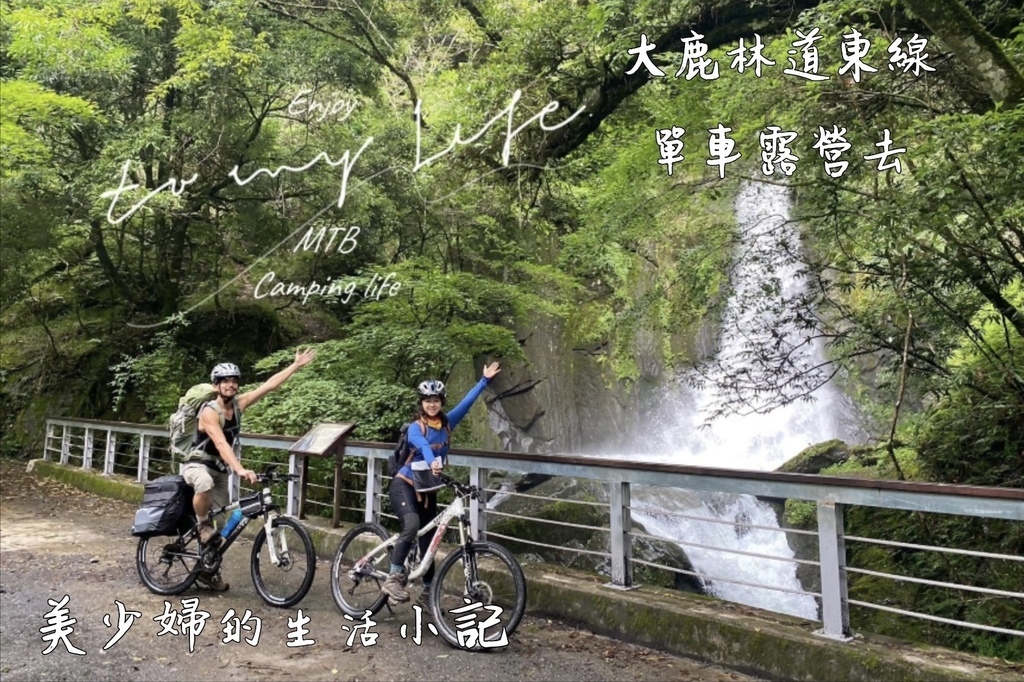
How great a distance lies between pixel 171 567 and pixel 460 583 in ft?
7.40

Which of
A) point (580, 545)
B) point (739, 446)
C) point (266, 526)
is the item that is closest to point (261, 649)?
point (266, 526)

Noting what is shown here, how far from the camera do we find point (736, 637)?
4109 millimetres

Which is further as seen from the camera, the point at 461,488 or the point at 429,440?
the point at 429,440

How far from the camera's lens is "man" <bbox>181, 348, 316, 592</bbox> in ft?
17.3

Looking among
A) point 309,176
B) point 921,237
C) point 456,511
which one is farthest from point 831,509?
point 309,176

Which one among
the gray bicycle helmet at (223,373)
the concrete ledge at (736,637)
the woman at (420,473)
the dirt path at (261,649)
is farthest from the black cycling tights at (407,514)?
the gray bicycle helmet at (223,373)

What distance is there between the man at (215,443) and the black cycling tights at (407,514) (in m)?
1.23

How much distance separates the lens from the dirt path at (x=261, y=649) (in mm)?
4094

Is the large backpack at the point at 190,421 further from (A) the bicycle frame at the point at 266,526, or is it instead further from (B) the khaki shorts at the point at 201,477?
(A) the bicycle frame at the point at 266,526

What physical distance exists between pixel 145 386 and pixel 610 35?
34.4 feet

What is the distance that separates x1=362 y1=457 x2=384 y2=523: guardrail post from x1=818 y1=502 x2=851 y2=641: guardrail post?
A: 152 inches

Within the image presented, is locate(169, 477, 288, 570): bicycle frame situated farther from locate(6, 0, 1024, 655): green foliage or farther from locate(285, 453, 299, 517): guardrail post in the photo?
locate(6, 0, 1024, 655): green foliage

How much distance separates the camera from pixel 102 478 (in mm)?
10867

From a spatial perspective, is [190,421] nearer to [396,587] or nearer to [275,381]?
[275,381]
